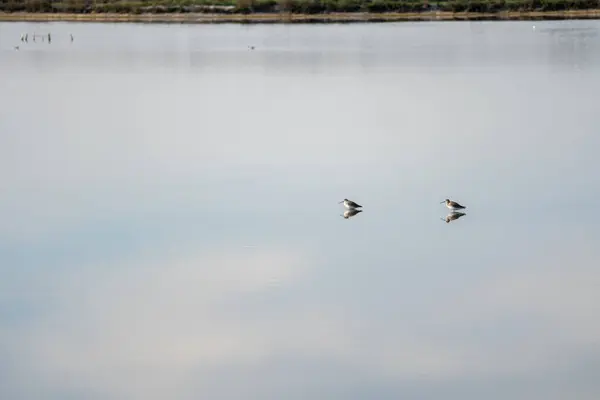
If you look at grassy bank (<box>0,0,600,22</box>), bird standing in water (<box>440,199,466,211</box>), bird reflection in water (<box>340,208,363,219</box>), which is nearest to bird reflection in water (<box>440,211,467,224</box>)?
bird standing in water (<box>440,199,466,211</box>)

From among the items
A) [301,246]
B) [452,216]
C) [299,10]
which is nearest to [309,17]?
[299,10]

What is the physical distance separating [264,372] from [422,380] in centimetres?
70

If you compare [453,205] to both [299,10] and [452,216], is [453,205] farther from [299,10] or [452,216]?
[299,10]

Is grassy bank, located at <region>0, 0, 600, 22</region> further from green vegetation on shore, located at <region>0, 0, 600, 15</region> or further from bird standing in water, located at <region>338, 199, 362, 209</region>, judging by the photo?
bird standing in water, located at <region>338, 199, 362, 209</region>

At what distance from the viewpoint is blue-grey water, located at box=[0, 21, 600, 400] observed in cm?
553

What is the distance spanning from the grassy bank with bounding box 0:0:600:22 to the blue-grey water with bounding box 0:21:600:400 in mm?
24847

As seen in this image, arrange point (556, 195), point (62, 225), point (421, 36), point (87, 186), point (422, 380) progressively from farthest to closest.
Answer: point (421, 36)
point (87, 186)
point (556, 195)
point (62, 225)
point (422, 380)

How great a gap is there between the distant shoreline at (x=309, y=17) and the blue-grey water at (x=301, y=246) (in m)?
23.8

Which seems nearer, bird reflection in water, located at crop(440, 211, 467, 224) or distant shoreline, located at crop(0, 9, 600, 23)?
bird reflection in water, located at crop(440, 211, 467, 224)

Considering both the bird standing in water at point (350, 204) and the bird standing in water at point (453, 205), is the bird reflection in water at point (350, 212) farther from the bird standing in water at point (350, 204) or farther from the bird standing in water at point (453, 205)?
the bird standing in water at point (453, 205)

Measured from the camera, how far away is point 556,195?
9086mm

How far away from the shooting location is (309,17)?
4178 centimetres

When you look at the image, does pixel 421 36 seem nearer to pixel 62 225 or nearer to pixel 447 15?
pixel 447 15

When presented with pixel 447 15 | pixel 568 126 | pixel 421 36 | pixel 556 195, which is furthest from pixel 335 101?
pixel 447 15
